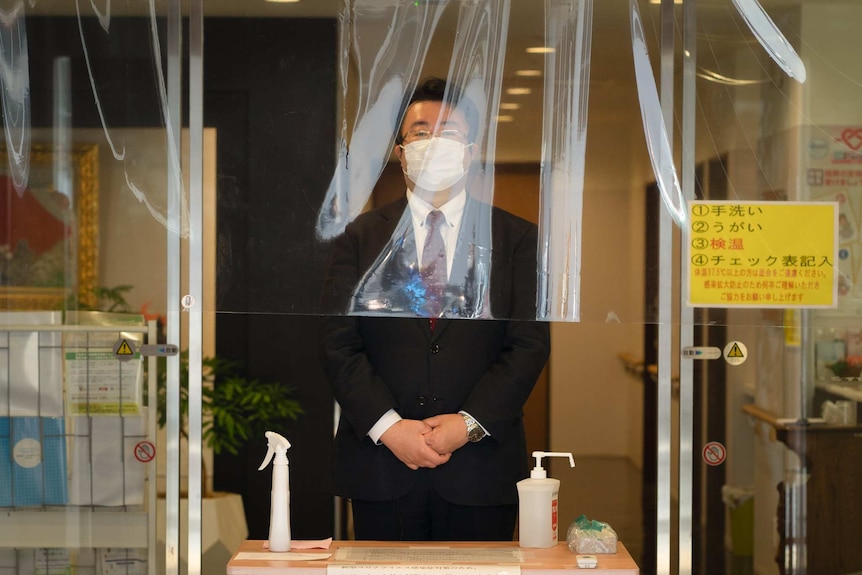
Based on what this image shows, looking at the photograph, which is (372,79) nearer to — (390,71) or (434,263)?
(390,71)

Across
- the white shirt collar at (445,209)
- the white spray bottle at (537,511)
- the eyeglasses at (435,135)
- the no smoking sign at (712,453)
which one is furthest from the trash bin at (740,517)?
the eyeglasses at (435,135)

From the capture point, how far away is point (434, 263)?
230cm

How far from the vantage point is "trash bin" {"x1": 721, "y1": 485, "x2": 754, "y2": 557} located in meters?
2.53

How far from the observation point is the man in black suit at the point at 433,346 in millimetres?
2295

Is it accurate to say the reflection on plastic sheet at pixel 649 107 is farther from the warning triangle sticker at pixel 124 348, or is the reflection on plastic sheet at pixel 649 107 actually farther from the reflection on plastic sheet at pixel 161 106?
the warning triangle sticker at pixel 124 348

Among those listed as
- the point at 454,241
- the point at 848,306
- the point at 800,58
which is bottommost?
the point at 848,306

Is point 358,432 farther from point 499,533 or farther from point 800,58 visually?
point 800,58

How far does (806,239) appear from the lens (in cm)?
233

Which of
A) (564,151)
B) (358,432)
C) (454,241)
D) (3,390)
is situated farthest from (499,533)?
(3,390)

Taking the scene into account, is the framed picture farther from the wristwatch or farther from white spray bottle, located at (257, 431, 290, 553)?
the wristwatch

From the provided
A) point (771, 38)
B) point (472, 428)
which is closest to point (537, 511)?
point (472, 428)

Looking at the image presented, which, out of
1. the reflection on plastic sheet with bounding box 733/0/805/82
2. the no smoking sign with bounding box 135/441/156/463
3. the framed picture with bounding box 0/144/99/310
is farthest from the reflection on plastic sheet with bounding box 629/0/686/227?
the no smoking sign with bounding box 135/441/156/463

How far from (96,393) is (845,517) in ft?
6.03

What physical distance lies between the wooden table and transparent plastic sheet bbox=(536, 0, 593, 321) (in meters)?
0.52
